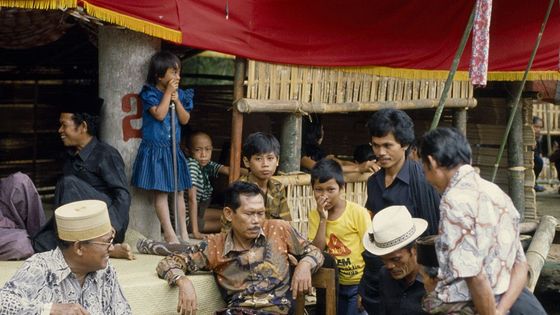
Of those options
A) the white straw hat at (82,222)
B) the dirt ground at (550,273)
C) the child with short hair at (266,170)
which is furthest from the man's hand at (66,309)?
the dirt ground at (550,273)

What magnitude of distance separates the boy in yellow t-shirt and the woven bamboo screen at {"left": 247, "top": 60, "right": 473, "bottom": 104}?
153cm

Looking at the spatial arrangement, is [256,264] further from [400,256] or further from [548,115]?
[548,115]

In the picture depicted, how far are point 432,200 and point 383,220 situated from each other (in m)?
0.72

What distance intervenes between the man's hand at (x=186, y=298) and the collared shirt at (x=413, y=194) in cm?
128

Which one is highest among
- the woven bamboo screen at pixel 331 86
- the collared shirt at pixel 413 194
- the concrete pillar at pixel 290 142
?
the woven bamboo screen at pixel 331 86

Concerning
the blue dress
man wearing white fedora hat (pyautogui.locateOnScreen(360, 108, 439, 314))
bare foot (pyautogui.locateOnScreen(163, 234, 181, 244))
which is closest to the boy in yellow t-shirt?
man wearing white fedora hat (pyautogui.locateOnScreen(360, 108, 439, 314))

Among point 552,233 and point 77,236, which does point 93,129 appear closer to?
point 77,236

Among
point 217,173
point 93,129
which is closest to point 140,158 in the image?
point 93,129

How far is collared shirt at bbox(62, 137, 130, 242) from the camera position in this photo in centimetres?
704

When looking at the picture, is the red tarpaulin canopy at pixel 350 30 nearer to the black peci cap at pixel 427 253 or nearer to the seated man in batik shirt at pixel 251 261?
the seated man in batik shirt at pixel 251 261

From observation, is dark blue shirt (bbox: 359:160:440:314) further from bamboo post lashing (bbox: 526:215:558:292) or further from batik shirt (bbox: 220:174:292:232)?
bamboo post lashing (bbox: 526:215:558:292)

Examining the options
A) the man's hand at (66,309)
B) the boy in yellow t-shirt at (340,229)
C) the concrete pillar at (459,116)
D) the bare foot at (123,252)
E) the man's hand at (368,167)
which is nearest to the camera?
the man's hand at (66,309)

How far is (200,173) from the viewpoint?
815 centimetres

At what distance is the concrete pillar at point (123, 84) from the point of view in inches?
298
